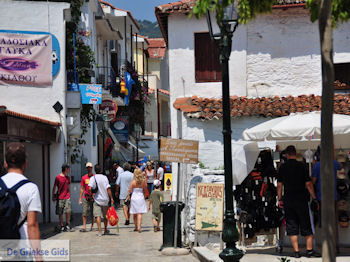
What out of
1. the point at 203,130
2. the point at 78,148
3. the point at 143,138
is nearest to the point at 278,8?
the point at 203,130

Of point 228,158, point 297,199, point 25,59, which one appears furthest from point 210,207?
point 25,59

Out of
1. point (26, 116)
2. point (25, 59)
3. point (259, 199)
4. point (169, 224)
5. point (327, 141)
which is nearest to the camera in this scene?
point (327, 141)

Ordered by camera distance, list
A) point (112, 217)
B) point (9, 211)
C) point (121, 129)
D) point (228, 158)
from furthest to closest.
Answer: point (121, 129), point (112, 217), point (228, 158), point (9, 211)

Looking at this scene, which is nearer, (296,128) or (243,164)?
(296,128)

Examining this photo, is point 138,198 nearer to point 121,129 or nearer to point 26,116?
point 26,116

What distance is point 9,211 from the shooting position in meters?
6.28

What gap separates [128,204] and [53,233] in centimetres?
250

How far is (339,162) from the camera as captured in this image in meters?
12.6

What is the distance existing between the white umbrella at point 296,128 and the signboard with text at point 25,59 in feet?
34.5

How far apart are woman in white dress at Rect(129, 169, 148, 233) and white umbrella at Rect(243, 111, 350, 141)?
617 cm

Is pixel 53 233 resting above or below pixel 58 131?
below

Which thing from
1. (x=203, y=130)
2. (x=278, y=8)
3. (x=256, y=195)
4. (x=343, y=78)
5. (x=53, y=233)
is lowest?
(x=53, y=233)

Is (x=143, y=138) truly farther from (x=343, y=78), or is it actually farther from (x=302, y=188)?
(x=302, y=188)

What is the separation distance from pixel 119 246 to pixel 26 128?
15.7ft
